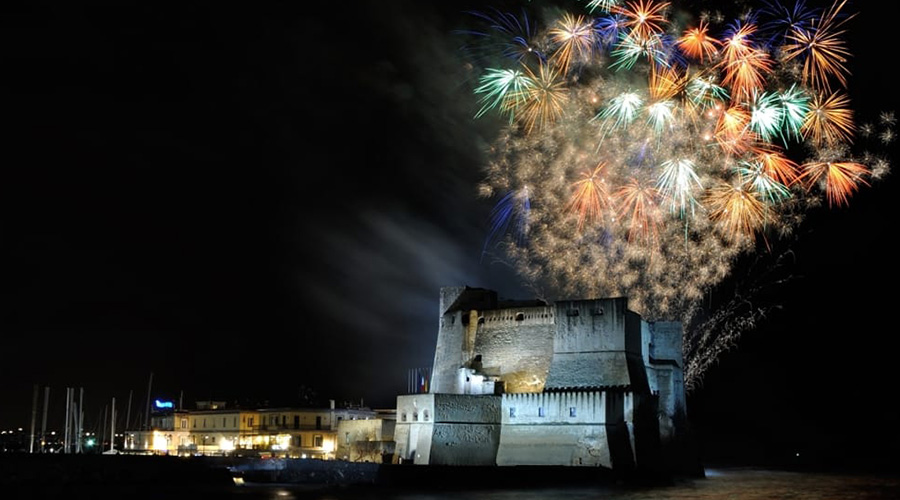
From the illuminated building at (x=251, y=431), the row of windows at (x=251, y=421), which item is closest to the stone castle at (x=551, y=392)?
the illuminated building at (x=251, y=431)

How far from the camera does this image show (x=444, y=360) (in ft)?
177

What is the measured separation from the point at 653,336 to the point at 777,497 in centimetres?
1320

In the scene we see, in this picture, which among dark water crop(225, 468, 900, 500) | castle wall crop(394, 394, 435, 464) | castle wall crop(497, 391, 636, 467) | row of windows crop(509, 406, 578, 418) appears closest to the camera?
dark water crop(225, 468, 900, 500)

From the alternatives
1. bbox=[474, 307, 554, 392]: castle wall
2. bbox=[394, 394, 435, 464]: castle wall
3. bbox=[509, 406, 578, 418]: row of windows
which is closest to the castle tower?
bbox=[509, 406, 578, 418]: row of windows

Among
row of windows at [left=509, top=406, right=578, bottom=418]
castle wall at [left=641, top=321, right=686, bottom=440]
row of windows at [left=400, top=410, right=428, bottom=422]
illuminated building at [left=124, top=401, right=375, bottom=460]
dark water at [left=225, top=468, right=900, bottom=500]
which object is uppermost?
castle wall at [left=641, top=321, right=686, bottom=440]

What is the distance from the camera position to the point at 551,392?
45781 mm

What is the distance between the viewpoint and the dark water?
3669 cm

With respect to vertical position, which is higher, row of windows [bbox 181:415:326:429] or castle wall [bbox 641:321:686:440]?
castle wall [bbox 641:321:686:440]

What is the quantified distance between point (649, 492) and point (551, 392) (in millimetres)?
8010

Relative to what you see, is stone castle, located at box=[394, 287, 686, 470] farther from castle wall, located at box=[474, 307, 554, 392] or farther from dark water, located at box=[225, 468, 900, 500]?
dark water, located at box=[225, 468, 900, 500]

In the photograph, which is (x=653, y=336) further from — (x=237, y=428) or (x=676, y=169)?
(x=237, y=428)

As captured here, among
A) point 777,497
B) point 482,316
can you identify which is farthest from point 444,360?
point 777,497

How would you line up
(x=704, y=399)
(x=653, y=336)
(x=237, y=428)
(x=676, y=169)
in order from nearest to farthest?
(x=676, y=169) < (x=653, y=336) < (x=237, y=428) < (x=704, y=399)

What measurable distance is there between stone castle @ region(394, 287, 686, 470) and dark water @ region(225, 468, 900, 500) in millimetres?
3348
